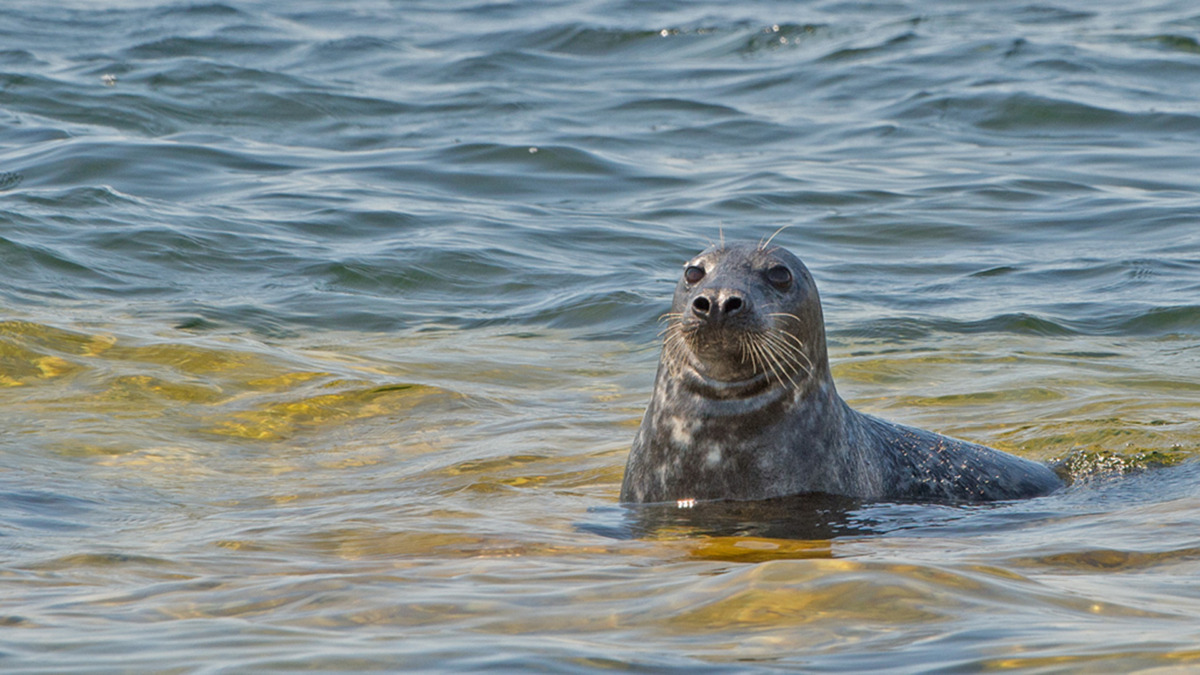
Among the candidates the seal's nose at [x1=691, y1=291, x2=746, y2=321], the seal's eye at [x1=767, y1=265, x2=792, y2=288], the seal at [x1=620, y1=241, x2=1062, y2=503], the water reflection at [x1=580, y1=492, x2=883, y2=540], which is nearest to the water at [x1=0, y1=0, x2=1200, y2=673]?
the water reflection at [x1=580, y1=492, x2=883, y2=540]

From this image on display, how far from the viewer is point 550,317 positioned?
10336mm

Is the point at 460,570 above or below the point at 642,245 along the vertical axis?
below

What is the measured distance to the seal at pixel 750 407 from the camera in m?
5.67

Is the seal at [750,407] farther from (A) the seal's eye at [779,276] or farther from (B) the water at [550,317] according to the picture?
(B) the water at [550,317]

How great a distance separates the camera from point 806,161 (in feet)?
48.1

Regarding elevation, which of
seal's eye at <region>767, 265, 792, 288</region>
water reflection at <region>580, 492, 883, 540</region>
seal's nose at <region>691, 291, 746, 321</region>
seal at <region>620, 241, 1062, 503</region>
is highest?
seal's eye at <region>767, 265, 792, 288</region>

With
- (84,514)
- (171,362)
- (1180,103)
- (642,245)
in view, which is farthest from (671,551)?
(1180,103)

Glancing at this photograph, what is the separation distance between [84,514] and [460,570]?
5.77 ft

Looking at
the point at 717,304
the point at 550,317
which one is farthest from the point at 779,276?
the point at 550,317

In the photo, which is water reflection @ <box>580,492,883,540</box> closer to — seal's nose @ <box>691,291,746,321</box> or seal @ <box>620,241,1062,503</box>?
seal @ <box>620,241,1062,503</box>

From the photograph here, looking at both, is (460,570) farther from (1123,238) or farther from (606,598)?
(1123,238)

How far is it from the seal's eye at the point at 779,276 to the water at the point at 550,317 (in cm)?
83

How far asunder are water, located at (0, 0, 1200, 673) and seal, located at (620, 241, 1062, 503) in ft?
0.70

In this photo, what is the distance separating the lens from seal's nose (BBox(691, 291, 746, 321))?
213 inches
